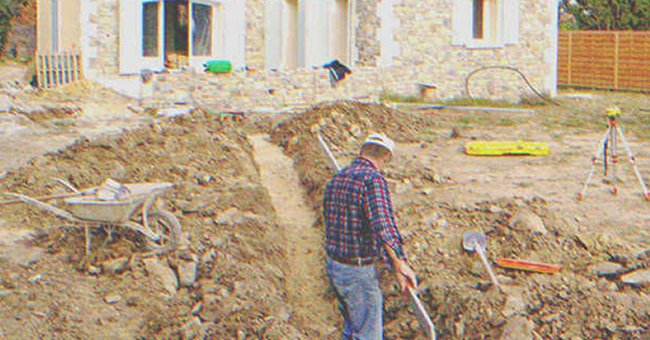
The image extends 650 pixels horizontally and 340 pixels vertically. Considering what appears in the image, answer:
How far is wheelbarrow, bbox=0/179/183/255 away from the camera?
8.01 m

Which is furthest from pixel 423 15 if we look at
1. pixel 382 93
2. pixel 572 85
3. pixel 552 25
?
pixel 572 85

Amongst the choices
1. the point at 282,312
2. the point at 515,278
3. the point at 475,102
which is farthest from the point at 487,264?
the point at 475,102

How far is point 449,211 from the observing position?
9.23m

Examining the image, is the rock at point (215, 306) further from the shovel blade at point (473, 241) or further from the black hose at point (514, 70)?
the black hose at point (514, 70)

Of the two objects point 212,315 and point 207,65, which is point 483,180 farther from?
point 207,65

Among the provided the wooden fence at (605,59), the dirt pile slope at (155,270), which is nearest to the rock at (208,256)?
the dirt pile slope at (155,270)

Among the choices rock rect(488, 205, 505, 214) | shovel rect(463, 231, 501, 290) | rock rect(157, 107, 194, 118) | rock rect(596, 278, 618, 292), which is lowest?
rock rect(596, 278, 618, 292)

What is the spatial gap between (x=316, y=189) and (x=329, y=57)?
10.3 meters

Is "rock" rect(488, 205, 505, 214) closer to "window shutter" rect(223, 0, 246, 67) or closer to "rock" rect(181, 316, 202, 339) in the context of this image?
"rock" rect(181, 316, 202, 339)

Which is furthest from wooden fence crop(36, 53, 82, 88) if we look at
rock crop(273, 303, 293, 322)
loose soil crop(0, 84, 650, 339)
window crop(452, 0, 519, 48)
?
rock crop(273, 303, 293, 322)

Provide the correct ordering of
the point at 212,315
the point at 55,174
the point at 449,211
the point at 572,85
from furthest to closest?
1. the point at 572,85
2. the point at 55,174
3. the point at 449,211
4. the point at 212,315

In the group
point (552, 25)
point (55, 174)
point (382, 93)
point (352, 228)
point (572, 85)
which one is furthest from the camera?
point (572, 85)

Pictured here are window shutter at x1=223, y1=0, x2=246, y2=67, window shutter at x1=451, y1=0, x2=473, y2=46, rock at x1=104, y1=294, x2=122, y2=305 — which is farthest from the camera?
window shutter at x1=451, y1=0, x2=473, y2=46

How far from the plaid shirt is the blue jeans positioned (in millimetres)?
106
